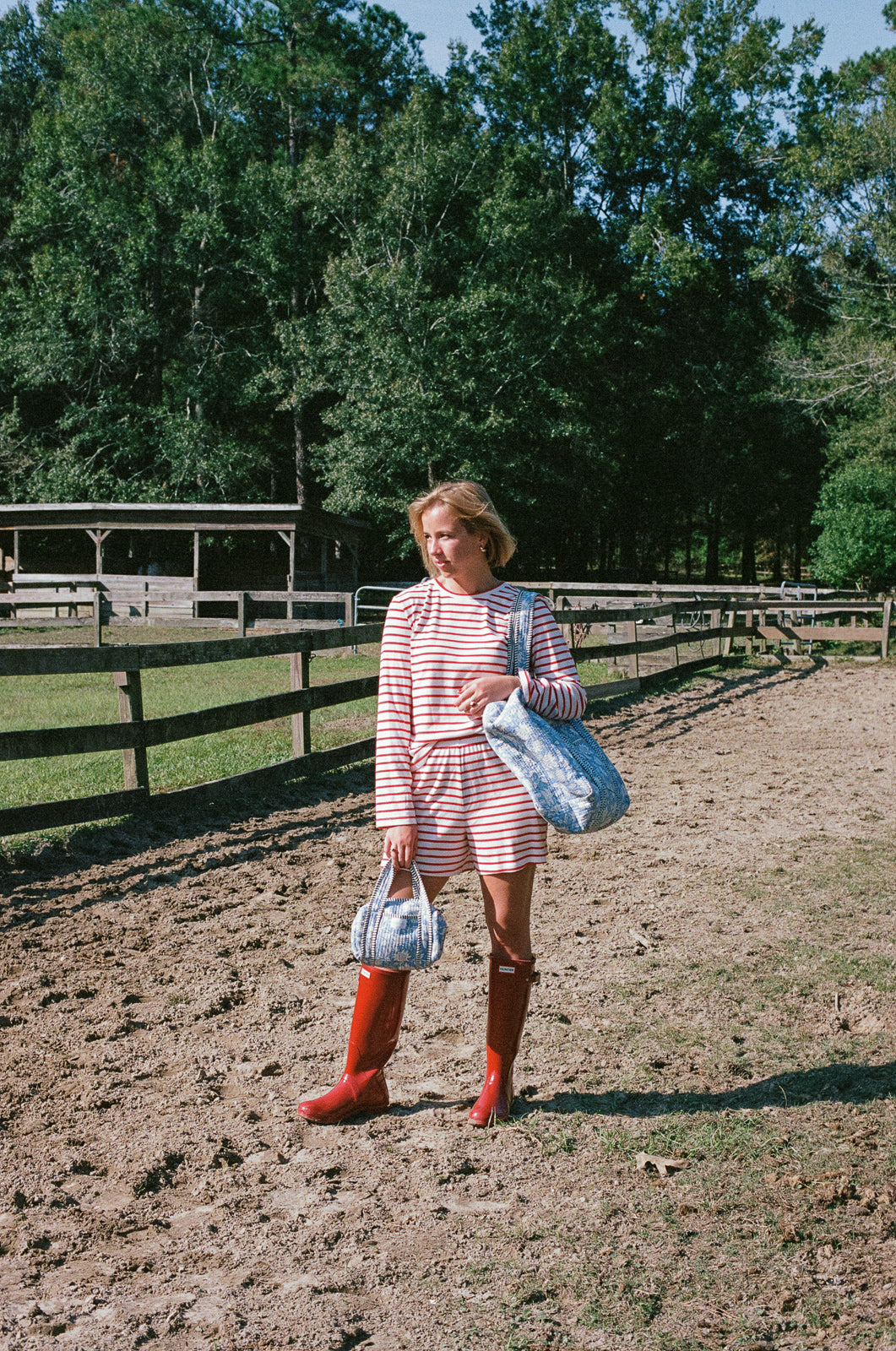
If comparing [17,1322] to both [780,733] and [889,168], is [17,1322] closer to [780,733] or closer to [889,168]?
[780,733]

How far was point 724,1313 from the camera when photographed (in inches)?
88.0

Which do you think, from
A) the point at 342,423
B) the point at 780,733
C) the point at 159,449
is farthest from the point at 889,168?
the point at 780,733

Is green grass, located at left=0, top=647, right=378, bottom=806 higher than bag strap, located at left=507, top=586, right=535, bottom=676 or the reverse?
the reverse

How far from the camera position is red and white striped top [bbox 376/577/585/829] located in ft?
9.58

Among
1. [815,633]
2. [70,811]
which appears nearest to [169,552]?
[815,633]

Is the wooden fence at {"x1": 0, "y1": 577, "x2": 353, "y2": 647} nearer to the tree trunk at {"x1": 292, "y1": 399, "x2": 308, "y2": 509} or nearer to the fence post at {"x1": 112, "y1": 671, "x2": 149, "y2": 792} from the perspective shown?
the tree trunk at {"x1": 292, "y1": 399, "x2": 308, "y2": 509}

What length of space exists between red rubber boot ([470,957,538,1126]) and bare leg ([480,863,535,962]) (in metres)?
0.04

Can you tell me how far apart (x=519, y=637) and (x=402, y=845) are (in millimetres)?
649

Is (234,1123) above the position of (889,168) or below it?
below

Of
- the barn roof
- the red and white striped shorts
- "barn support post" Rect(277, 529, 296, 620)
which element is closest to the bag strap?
the red and white striped shorts

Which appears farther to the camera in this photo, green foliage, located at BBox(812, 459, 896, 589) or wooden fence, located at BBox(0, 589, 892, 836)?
green foliage, located at BBox(812, 459, 896, 589)

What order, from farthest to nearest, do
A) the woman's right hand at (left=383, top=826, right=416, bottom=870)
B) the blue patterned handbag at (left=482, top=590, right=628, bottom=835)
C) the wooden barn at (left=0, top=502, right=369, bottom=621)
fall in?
1. the wooden barn at (left=0, top=502, right=369, bottom=621)
2. the woman's right hand at (left=383, top=826, right=416, bottom=870)
3. the blue patterned handbag at (left=482, top=590, right=628, bottom=835)

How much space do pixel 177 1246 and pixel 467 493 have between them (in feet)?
6.55

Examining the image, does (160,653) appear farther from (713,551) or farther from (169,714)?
(713,551)
